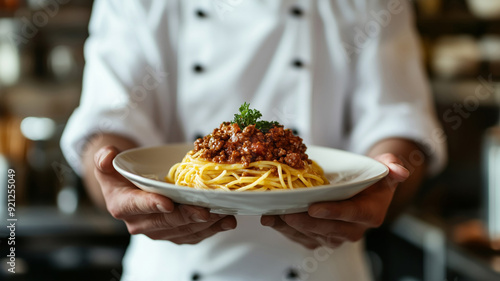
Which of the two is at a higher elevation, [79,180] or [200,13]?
[200,13]

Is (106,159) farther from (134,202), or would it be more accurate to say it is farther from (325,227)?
(325,227)

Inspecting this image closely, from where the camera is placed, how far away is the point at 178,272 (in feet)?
5.88

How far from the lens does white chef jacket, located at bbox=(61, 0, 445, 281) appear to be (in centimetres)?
177

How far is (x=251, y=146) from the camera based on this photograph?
1282 mm

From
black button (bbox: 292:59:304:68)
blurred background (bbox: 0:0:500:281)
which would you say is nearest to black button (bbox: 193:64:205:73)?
black button (bbox: 292:59:304:68)

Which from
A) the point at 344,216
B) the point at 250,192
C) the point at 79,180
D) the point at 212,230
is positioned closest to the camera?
the point at 250,192

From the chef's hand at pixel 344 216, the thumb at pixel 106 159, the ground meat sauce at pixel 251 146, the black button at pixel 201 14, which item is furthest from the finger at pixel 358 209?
the black button at pixel 201 14

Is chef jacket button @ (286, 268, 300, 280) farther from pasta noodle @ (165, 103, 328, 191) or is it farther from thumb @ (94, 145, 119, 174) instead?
thumb @ (94, 145, 119, 174)

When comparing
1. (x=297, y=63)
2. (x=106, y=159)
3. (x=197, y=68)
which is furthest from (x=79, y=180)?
(x=106, y=159)

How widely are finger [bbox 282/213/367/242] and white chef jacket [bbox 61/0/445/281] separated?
52 centimetres

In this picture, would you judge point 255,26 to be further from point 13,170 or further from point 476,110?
point 476,110

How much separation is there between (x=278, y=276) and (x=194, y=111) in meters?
0.69

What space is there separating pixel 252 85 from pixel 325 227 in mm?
860

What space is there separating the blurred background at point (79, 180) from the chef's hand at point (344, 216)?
1519mm
